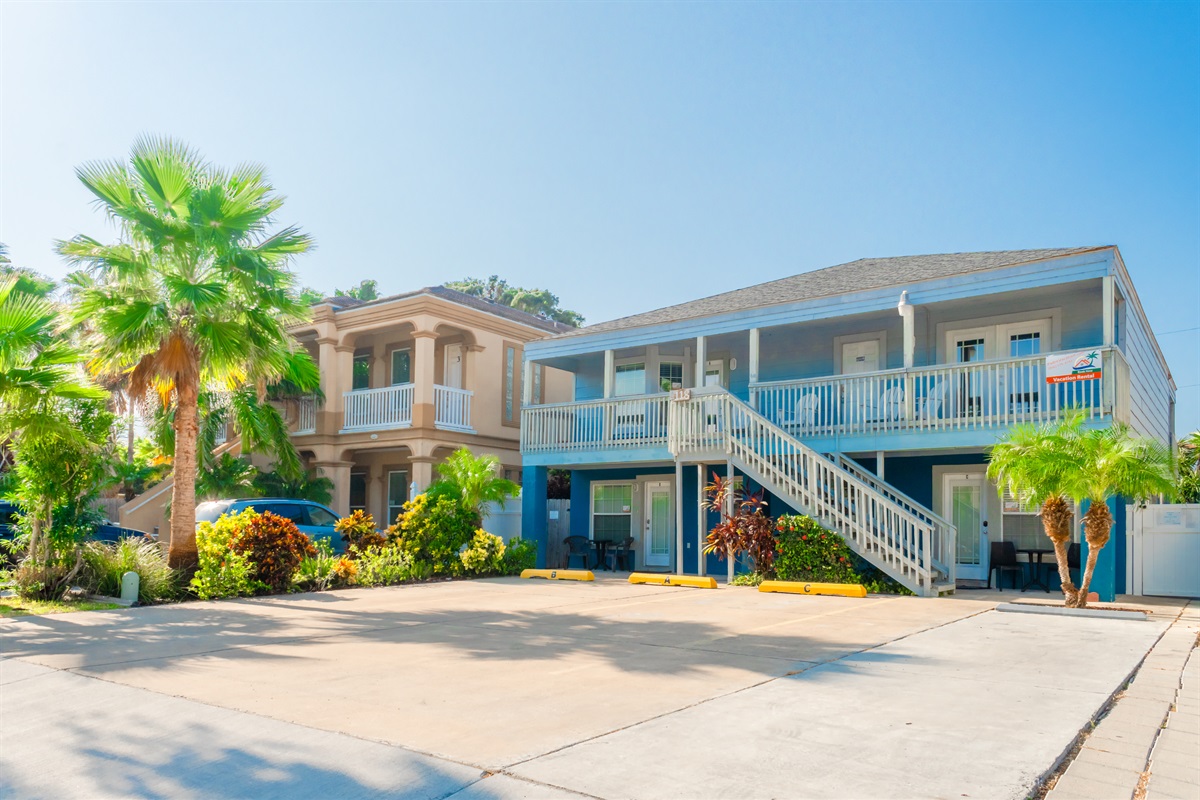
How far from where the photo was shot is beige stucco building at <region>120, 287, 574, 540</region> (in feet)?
72.3

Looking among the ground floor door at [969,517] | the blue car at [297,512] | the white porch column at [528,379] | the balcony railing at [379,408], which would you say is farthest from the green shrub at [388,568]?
the ground floor door at [969,517]

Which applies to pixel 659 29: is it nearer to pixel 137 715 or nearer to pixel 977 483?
pixel 977 483

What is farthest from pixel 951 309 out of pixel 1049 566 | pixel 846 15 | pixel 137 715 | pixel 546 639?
pixel 137 715

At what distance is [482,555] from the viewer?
1689cm

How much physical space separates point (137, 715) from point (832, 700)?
4.48 meters

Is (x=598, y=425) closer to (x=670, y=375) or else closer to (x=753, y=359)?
(x=670, y=375)

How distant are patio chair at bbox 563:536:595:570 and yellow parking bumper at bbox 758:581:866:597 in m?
6.09

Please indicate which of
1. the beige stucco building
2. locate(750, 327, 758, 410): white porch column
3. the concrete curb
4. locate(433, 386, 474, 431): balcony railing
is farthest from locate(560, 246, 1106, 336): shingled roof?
the concrete curb

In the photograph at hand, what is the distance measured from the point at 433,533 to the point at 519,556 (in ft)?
7.95

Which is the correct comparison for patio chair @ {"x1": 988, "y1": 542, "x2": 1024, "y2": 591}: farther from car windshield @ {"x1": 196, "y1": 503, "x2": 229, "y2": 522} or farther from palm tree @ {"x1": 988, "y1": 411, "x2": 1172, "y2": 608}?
car windshield @ {"x1": 196, "y1": 503, "x2": 229, "y2": 522}

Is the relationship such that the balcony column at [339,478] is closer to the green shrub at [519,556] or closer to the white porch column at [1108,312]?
the green shrub at [519,556]

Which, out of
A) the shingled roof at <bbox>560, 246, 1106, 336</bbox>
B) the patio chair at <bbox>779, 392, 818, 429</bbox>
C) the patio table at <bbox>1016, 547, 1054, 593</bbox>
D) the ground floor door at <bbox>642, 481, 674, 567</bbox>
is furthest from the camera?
the ground floor door at <bbox>642, 481, 674, 567</bbox>

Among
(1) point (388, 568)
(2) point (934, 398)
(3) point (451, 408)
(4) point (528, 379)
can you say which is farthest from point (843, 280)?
(1) point (388, 568)

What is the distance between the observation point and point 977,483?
53.3 feet
